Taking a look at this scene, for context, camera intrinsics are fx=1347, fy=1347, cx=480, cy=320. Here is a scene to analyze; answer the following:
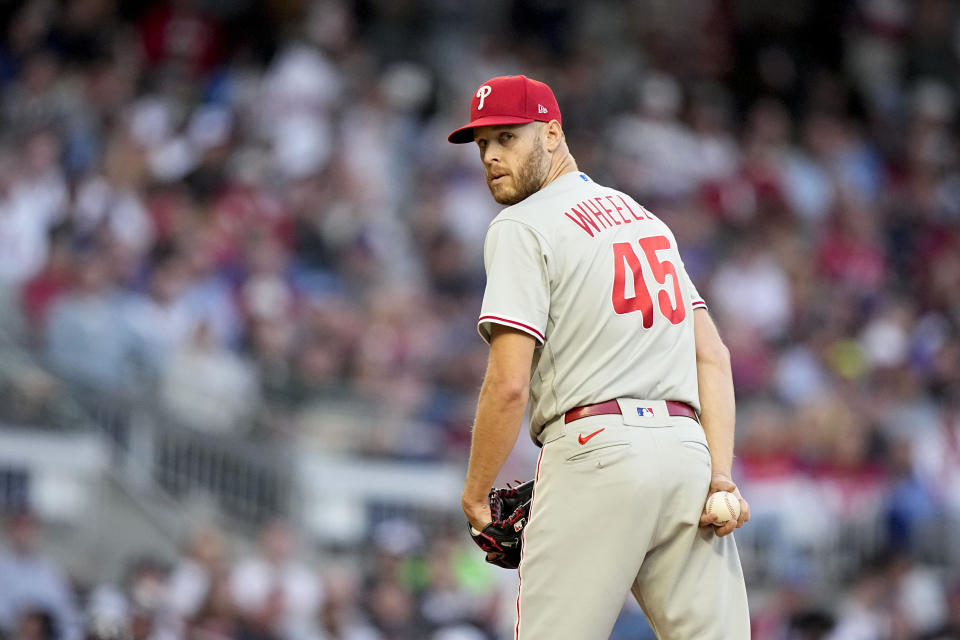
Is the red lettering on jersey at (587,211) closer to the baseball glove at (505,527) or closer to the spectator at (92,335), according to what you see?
the baseball glove at (505,527)

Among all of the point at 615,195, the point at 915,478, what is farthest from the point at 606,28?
the point at 615,195

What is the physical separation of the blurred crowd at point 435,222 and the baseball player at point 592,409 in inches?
175

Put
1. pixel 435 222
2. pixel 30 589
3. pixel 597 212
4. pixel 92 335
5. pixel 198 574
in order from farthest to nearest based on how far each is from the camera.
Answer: pixel 435 222
pixel 92 335
pixel 198 574
pixel 30 589
pixel 597 212

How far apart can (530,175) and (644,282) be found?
1.39ft

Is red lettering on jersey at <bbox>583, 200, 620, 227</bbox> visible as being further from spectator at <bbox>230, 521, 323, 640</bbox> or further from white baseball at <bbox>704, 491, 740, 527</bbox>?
spectator at <bbox>230, 521, 323, 640</bbox>

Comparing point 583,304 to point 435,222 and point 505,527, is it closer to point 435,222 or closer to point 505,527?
point 505,527

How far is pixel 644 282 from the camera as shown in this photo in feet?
11.5

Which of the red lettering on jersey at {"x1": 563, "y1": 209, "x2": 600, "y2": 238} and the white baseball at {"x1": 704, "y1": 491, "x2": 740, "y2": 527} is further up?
the red lettering on jersey at {"x1": 563, "y1": 209, "x2": 600, "y2": 238}

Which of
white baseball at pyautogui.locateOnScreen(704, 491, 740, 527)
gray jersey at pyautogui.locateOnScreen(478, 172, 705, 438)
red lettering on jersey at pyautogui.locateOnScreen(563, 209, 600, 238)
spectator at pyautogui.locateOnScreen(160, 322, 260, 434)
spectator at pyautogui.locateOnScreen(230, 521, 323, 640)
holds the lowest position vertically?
spectator at pyautogui.locateOnScreen(230, 521, 323, 640)

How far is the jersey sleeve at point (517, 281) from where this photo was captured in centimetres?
334

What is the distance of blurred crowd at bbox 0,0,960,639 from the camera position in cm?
846

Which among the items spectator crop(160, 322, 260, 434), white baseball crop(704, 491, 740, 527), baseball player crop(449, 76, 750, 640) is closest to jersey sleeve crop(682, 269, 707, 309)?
baseball player crop(449, 76, 750, 640)

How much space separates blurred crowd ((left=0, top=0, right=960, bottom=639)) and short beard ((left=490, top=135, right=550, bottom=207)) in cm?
451

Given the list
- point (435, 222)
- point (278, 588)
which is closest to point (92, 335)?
point (278, 588)
